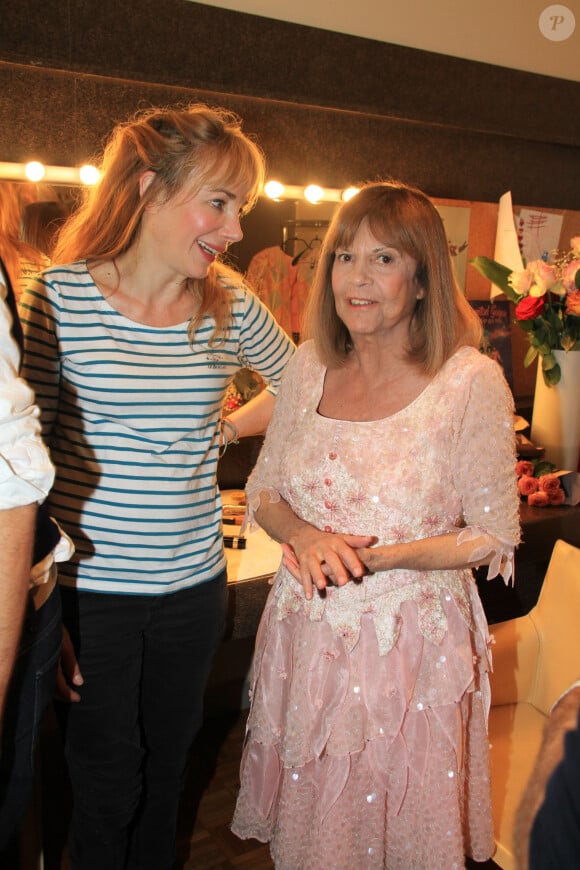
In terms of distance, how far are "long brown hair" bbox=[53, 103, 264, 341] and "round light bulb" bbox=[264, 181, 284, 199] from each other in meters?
0.90

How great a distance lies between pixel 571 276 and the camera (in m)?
2.46

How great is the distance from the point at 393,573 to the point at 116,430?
553mm

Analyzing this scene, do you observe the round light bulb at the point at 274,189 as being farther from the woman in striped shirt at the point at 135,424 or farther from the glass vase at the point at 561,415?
the glass vase at the point at 561,415

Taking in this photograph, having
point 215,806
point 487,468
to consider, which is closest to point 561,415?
point 487,468

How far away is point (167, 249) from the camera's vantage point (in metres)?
1.41

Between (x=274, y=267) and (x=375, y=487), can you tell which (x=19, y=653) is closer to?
(x=375, y=487)

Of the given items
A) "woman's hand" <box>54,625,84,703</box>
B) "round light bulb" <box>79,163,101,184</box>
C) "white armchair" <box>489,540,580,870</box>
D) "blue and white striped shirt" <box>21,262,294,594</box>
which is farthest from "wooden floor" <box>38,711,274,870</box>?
"round light bulb" <box>79,163,101,184</box>

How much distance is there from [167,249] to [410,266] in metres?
0.44

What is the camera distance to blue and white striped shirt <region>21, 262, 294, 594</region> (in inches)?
53.0

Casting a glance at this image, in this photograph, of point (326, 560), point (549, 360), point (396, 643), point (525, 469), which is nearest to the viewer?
point (326, 560)

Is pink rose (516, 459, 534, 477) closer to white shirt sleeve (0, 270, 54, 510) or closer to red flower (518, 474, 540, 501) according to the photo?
red flower (518, 474, 540, 501)

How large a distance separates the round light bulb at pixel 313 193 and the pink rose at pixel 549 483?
3.70 feet

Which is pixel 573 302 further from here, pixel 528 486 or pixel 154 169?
pixel 154 169

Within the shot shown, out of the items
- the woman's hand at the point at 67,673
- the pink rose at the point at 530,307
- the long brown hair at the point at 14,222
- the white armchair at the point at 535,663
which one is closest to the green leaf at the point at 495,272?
the pink rose at the point at 530,307
